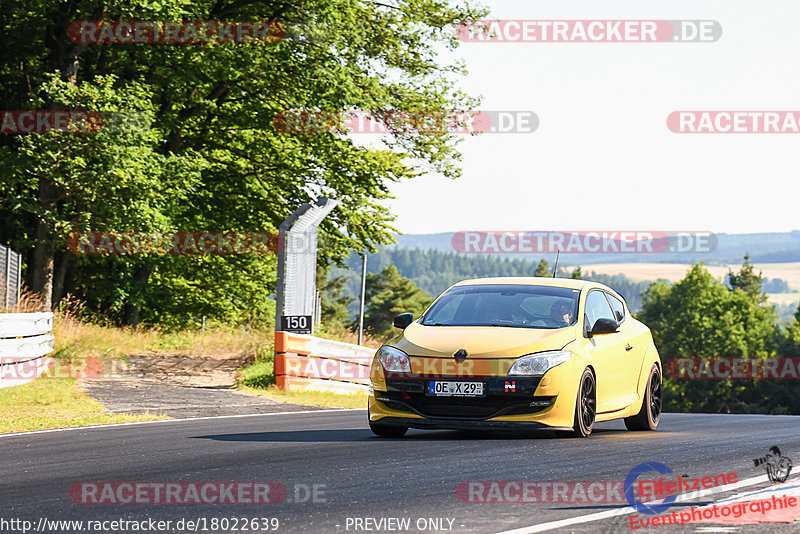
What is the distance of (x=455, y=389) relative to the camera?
988cm

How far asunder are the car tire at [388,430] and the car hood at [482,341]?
2.88ft

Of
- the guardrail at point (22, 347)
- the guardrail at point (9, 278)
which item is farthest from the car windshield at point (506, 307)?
the guardrail at point (9, 278)

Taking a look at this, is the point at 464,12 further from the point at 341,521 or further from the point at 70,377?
the point at 341,521

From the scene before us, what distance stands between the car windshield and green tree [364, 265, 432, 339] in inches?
4227

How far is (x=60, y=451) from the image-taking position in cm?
975

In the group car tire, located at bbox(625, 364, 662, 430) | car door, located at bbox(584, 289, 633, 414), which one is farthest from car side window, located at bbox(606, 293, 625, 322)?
car tire, located at bbox(625, 364, 662, 430)

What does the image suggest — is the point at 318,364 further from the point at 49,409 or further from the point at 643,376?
the point at 643,376

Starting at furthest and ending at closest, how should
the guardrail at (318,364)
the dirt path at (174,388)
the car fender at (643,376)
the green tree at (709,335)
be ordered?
1. the green tree at (709,335)
2. the guardrail at (318,364)
3. the dirt path at (174,388)
4. the car fender at (643,376)

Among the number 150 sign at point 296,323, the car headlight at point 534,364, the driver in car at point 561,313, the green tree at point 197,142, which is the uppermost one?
the green tree at point 197,142

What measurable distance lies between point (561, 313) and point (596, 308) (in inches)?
32.9

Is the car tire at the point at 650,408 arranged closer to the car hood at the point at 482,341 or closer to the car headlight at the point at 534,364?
the car hood at the point at 482,341

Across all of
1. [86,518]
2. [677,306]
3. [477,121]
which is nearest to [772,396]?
[677,306]

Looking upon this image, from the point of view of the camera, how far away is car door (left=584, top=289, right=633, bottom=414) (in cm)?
1077

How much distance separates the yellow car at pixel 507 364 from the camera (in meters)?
9.85
